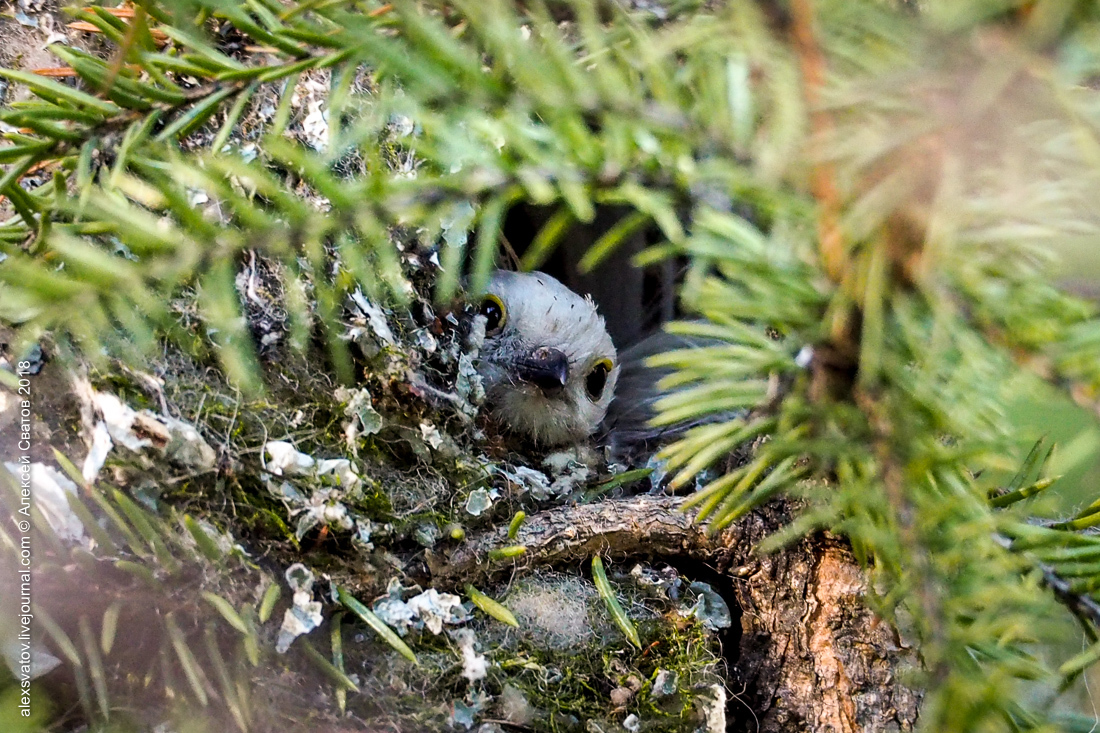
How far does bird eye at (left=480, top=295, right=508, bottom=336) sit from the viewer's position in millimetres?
2177

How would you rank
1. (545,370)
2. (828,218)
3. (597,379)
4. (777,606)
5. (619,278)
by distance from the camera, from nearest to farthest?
(828,218) → (777,606) → (545,370) → (597,379) → (619,278)

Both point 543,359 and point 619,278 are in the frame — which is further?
point 619,278

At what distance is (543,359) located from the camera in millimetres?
2143

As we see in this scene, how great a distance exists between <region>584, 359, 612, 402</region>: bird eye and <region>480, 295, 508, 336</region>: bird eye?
1.20ft

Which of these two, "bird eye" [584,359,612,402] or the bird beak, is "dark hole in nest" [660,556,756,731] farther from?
"bird eye" [584,359,612,402]

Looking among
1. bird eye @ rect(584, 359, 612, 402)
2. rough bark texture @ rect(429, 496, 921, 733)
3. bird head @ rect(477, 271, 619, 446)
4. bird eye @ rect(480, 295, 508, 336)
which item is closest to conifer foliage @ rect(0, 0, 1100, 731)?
rough bark texture @ rect(429, 496, 921, 733)

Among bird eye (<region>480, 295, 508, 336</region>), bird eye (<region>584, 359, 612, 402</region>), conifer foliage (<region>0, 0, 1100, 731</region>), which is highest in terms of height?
conifer foliage (<region>0, 0, 1100, 731</region>)

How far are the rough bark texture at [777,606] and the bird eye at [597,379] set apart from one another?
1.20 m

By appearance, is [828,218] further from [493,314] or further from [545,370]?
[493,314]

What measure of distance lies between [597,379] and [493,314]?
48 centimetres

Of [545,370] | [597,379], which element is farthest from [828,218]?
[597,379]

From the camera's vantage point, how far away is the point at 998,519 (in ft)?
1.57

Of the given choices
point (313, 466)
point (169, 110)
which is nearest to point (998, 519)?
point (169, 110)

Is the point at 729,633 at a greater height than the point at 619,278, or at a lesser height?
greater
